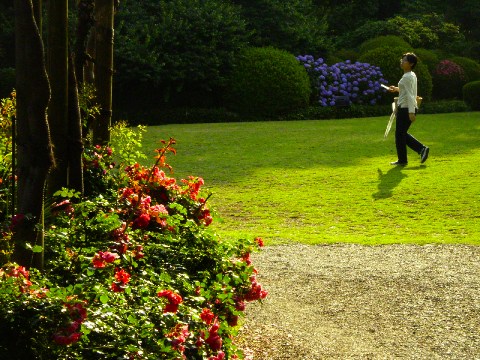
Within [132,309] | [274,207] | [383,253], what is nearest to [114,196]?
[132,309]

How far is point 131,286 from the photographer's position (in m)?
4.25

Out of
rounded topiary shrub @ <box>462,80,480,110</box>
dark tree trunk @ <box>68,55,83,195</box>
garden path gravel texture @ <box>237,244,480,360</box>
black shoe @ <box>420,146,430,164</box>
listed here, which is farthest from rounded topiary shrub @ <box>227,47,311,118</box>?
dark tree trunk @ <box>68,55,83,195</box>

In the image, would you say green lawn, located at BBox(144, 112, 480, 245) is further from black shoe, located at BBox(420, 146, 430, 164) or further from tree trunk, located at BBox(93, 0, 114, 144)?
tree trunk, located at BBox(93, 0, 114, 144)

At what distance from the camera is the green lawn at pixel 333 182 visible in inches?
389

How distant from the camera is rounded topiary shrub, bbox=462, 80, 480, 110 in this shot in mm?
27125

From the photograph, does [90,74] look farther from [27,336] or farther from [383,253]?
[27,336]

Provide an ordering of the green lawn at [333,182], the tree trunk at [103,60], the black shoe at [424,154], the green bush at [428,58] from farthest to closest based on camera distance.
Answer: the green bush at [428,58]
the black shoe at [424,154]
the green lawn at [333,182]
the tree trunk at [103,60]

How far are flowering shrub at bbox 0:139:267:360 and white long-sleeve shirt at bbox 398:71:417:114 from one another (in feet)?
26.9

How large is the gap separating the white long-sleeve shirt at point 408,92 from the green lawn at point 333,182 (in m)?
1.05

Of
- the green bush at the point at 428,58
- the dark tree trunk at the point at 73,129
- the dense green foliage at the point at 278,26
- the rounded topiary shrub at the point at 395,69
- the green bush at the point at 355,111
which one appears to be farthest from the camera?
the green bush at the point at 428,58

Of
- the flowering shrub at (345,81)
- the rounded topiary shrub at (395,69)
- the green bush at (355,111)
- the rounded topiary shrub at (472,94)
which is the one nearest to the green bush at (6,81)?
the green bush at (355,111)

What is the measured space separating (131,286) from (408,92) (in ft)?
34.4

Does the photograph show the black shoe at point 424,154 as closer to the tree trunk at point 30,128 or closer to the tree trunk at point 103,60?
the tree trunk at point 103,60

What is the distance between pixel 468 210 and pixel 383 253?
9.68 ft
